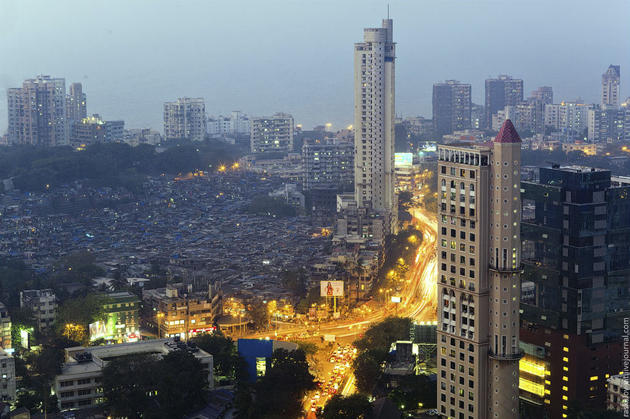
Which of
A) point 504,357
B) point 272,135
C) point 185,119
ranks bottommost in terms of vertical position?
point 504,357

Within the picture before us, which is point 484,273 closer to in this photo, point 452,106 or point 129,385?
point 129,385

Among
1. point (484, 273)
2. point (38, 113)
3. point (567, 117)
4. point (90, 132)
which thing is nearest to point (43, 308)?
point (484, 273)

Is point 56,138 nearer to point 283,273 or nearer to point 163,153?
point 163,153

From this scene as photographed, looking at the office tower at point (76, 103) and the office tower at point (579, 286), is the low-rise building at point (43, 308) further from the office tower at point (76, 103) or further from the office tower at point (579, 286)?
the office tower at point (76, 103)

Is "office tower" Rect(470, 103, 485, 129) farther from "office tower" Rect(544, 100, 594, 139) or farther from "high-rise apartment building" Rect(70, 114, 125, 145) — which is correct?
"high-rise apartment building" Rect(70, 114, 125, 145)

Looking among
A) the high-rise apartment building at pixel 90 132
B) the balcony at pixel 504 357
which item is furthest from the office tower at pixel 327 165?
the balcony at pixel 504 357

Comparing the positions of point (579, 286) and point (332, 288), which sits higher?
point (579, 286)
